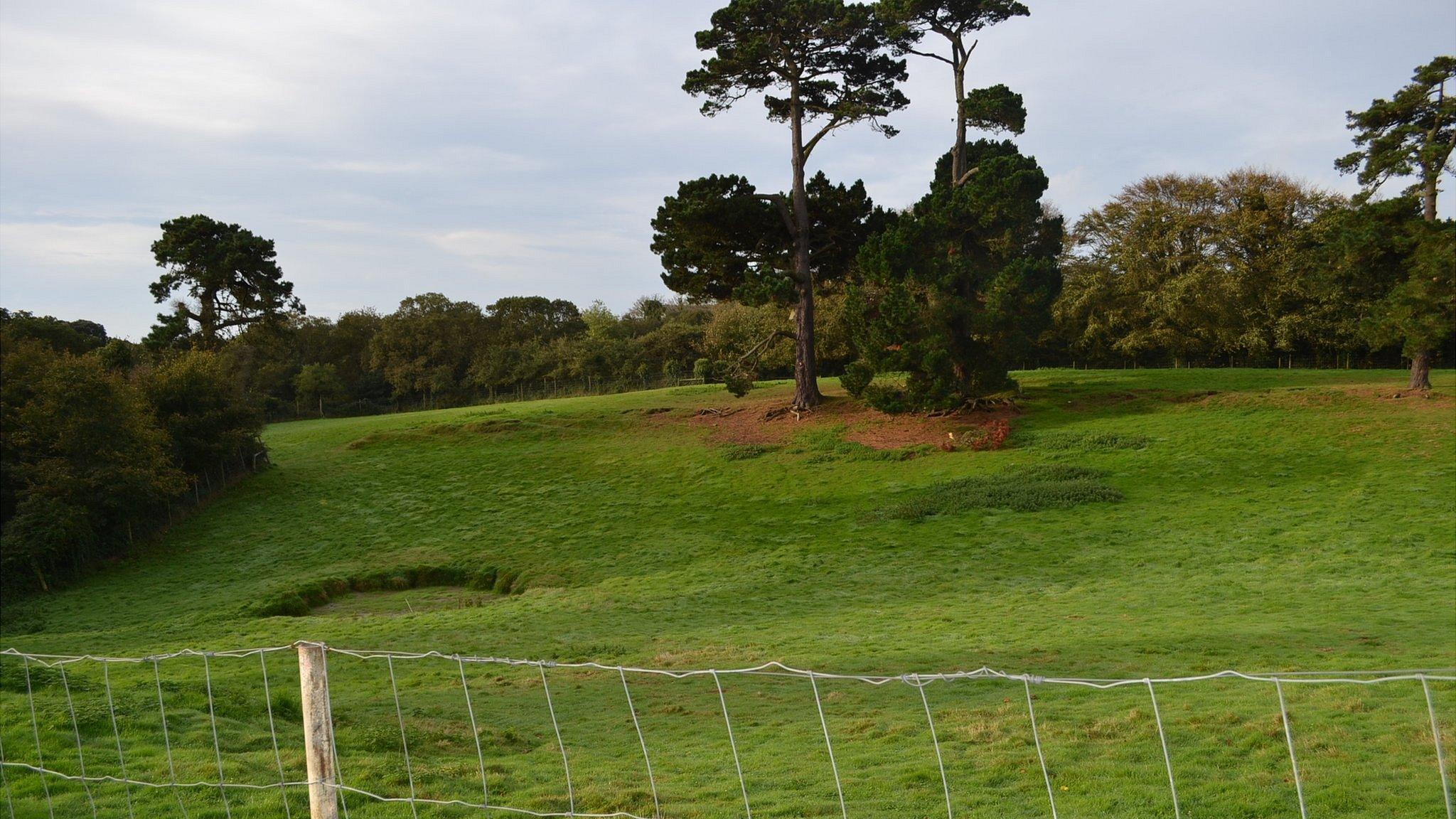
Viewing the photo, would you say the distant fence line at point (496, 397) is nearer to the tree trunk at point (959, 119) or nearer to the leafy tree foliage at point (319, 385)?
the leafy tree foliage at point (319, 385)

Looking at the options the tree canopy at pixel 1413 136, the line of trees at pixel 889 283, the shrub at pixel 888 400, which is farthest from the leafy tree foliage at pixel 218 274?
the tree canopy at pixel 1413 136

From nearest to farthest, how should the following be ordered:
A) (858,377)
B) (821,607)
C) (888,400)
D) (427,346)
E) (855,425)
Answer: (821,607) → (888,400) → (858,377) → (855,425) → (427,346)

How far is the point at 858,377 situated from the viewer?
31.0 m

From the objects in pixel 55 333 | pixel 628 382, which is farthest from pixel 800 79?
pixel 55 333

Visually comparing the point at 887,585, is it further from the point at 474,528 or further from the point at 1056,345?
the point at 1056,345

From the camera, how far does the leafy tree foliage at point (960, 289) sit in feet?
93.5

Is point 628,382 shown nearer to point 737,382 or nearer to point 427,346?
point 427,346

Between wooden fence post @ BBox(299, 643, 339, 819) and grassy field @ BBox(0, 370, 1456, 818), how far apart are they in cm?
222

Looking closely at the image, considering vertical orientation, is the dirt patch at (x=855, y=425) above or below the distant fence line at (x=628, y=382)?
below

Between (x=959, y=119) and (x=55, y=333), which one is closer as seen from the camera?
(x=959, y=119)

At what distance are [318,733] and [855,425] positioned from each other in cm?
2794

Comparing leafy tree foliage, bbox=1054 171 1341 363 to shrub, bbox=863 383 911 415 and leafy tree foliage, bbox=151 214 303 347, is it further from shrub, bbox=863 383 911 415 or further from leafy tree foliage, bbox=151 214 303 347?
leafy tree foliage, bbox=151 214 303 347

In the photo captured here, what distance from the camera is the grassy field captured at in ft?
24.8

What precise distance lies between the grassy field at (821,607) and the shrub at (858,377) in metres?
1.59
